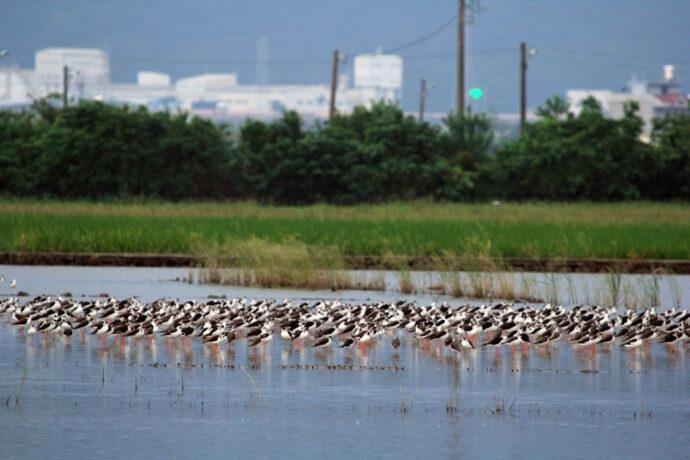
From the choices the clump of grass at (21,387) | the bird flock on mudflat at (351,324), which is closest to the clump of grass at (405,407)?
the clump of grass at (21,387)

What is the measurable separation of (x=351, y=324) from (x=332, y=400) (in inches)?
172

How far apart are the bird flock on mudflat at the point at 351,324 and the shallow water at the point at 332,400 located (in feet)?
0.61

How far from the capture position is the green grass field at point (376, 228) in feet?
98.6

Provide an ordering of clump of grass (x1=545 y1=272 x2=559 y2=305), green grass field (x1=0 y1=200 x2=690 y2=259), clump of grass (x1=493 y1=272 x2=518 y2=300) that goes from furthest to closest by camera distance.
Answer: green grass field (x1=0 y1=200 x2=690 y2=259), clump of grass (x1=493 y1=272 x2=518 y2=300), clump of grass (x1=545 y1=272 x2=559 y2=305)

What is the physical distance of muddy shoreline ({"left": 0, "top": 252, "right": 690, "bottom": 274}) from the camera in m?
28.2

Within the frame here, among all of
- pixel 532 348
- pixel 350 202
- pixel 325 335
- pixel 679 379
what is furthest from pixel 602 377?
pixel 350 202

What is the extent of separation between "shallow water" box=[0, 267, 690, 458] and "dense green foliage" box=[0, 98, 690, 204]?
39250 millimetres

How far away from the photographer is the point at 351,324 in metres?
17.2

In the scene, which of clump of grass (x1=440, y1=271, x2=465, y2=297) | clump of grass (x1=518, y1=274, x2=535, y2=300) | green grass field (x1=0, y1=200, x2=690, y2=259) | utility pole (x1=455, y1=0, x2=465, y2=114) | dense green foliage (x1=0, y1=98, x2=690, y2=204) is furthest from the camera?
utility pole (x1=455, y1=0, x2=465, y2=114)

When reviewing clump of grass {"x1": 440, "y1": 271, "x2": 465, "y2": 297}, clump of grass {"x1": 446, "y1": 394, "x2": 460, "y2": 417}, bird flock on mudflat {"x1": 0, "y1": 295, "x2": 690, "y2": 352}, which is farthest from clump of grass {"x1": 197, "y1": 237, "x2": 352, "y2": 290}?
clump of grass {"x1": 446, "y1": 394, "x2": 460, "y2": 417}

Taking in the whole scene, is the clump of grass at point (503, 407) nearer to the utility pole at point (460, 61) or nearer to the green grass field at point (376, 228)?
the green grass field at point (376, 228)

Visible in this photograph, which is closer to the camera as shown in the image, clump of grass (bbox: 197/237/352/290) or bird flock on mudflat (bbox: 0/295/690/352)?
bird flock on mudflat (bbox: 0/295/690/352)

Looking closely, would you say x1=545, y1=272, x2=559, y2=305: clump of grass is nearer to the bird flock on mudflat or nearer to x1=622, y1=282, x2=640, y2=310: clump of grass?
x1=622, y1=282, x2=640, y2=310: clump of grass

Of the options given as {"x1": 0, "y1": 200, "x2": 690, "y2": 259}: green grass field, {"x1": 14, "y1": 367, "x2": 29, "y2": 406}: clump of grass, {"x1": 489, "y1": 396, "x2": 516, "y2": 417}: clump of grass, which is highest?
{"x1": 0, "y1": 200, "x2": 690, "y2": 259}: green grass field
